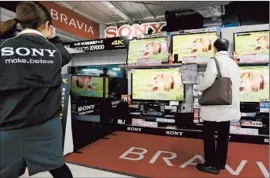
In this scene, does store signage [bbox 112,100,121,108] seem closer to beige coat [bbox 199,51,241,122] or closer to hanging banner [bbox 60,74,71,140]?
hanging banner [bbox 60,74,71,140]

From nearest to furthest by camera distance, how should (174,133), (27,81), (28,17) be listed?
(27,81) < (28,17) < (174,133)

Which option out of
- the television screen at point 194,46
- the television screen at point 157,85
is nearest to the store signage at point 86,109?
the television screen at point 157,85

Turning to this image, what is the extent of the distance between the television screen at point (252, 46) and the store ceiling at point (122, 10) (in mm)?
2998

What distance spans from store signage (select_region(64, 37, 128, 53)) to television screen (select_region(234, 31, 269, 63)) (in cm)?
191

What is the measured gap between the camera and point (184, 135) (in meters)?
3.65

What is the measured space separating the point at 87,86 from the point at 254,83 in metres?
2.45

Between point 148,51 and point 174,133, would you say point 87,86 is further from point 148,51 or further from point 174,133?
point 174,133

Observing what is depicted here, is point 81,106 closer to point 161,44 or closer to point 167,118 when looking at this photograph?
point 167,118

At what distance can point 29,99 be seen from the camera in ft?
3.73

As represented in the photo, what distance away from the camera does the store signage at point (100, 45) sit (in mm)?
4254

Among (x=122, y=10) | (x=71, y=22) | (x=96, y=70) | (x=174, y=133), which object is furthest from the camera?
(x=122, y=10)

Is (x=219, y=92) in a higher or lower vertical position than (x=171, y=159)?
higher

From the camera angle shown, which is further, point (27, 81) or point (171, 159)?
point (171, 159)

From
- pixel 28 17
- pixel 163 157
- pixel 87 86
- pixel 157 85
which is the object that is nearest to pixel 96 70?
pixel 87 86
